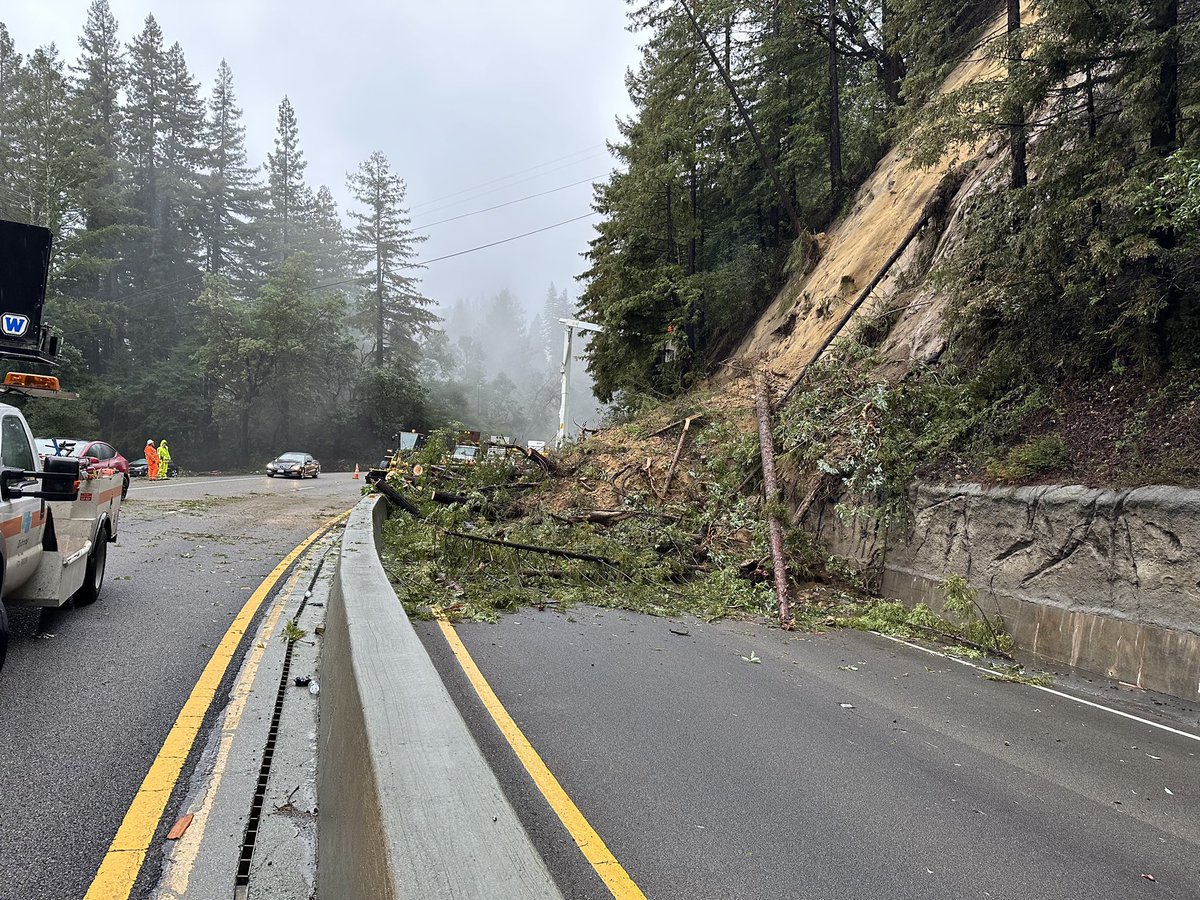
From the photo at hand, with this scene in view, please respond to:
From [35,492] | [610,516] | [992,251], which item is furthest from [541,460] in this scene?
[35,492]

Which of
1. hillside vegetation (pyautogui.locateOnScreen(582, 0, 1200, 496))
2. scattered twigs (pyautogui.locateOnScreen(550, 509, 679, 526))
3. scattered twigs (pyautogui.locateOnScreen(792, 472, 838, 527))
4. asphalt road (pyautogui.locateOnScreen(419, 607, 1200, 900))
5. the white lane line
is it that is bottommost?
the white lane line

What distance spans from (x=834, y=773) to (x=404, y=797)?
115 inches

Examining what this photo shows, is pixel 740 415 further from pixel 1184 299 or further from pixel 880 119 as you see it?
pixel 880 119

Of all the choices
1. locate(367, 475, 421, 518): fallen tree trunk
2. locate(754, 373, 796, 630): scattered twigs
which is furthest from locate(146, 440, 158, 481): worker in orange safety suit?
locate(754, 373, 796, 630): scattered twigs

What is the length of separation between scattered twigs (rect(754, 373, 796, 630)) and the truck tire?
7202mm

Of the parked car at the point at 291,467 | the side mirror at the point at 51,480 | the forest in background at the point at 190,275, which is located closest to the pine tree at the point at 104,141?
the forest in background at the point at 190,275

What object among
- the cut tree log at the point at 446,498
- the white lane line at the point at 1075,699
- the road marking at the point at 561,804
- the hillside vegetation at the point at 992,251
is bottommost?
the white lane line at the point at 1075,699

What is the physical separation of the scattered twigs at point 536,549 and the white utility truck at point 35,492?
3975 mm

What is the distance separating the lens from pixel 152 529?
11219 mm

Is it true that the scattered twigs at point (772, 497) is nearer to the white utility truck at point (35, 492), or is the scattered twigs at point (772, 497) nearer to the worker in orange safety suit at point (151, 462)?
the white utility truck at point (35, 492)

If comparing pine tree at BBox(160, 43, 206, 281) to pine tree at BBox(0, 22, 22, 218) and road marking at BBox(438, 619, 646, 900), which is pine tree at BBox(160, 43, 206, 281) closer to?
pine tree at BBox(0, 22, 22, 218)

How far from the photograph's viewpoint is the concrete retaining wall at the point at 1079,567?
6.29 metres

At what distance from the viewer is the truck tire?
6289mm

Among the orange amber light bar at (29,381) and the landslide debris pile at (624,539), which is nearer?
the orange amber light bar at (29,381)
